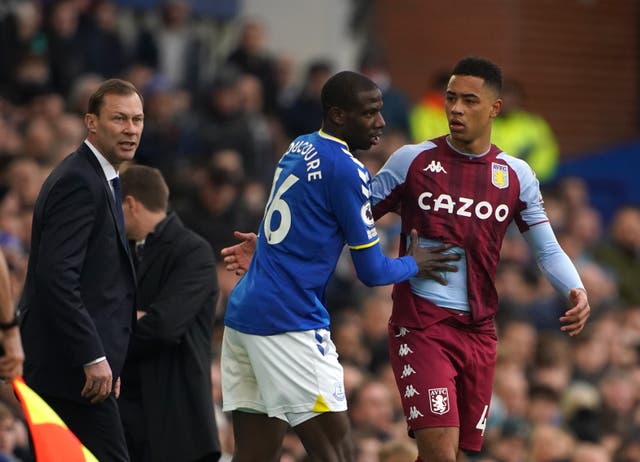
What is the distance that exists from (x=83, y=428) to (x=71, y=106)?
7.97 m

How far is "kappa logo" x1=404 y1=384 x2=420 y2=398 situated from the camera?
280 inches

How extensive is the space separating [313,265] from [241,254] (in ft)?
2.07

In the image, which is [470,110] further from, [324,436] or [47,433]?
[47,433]

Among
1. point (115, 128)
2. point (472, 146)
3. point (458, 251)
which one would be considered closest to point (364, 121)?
point (472, 146)

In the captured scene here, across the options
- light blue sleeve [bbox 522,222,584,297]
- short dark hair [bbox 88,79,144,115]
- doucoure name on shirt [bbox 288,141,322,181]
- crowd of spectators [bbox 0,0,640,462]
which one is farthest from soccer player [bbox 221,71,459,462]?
crowd of spectators [bbox 0,0,640,462]

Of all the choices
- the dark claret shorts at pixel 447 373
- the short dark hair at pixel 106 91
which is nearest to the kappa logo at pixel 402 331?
the dark claret shorts at pixel 447 373

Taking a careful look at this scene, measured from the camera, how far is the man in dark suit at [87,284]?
20.7 ft

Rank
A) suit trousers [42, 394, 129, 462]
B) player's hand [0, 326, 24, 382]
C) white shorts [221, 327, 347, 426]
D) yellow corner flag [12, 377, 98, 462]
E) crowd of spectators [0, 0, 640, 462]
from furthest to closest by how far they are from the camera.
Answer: crowd of spectators [0, 0, 640, 462], white shorts [221, 327, 347, 426], suit trousers [42, 394, 129, 462], yellow corner flag [12, 377, 98, 462], player's hand [0, 326, 24, 382]

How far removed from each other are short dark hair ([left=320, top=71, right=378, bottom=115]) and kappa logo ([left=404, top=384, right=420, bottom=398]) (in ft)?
4.74

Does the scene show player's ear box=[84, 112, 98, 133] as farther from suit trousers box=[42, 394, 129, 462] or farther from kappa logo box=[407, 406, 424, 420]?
kappa logo box=[407, 406, 424, 420]

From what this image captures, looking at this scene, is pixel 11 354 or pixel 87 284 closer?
pixel 11 354

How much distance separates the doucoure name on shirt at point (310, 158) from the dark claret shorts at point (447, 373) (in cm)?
106

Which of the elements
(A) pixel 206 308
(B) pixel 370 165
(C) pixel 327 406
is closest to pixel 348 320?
(B) pixel 370 165

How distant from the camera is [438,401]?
23.2ft
